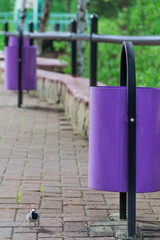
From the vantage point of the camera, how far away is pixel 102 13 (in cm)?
4003

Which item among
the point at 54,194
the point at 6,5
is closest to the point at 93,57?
the point at 54,194

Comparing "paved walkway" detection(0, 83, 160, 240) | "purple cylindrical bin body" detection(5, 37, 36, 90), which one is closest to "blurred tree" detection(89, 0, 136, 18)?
"purple cylindrical bin body" detection(5, 37, 36, 90)

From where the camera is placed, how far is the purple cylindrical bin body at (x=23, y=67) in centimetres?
902

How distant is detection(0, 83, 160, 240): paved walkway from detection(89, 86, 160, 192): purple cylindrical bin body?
1.14 ft

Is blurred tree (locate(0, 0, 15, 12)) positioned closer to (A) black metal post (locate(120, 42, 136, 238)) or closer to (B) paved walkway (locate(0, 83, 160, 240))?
(B) paved walkway (locate(0, 83, 160, 240))

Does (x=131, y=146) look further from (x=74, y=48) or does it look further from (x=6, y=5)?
(x=6, y=5)

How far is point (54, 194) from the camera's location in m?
4.57

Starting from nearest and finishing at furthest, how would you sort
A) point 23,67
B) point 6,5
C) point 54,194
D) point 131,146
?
point 131,146 → point 54,194 → point 23,67 → point 6,5

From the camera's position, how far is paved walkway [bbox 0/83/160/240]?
147 inches

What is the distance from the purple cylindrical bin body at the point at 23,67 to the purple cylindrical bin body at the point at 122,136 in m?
5.45

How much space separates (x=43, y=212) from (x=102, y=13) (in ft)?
121

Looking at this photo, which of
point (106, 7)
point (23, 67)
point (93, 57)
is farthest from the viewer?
point (106, 7)

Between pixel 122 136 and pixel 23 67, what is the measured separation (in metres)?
5.61

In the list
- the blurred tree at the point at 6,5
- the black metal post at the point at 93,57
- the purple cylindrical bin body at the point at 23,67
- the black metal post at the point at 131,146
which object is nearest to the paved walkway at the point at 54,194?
the black metal post at the point at 131,146
